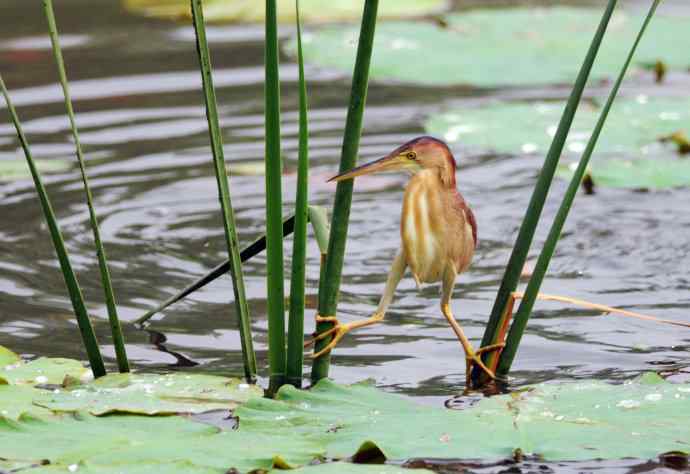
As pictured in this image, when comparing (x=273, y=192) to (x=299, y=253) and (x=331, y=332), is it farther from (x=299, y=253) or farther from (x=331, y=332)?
(x=331, y=332)

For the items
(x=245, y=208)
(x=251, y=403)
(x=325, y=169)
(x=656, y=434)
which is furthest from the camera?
(x=325, y=169)

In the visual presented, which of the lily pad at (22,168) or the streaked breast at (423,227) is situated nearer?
the streaked breast at (423,227)

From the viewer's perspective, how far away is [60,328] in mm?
3648

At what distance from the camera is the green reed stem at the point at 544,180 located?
2482 mm

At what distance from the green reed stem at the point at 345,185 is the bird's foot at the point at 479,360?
1.09ft

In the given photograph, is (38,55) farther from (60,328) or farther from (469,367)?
(469,367)

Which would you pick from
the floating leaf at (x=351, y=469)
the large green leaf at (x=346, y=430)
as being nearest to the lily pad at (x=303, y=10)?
the large green leaf at (x=346, y=430)

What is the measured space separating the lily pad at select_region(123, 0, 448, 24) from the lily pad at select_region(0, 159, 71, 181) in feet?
9.90

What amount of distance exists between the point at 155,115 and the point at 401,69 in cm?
132

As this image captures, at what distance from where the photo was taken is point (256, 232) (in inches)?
188

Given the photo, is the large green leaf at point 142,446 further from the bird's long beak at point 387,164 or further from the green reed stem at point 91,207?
the bird's long beak at point 387,164

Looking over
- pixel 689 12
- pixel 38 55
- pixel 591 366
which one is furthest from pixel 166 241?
pixel 689 12

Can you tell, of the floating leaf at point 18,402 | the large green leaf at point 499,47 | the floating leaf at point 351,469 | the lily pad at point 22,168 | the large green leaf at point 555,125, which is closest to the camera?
the floating leaf at point 351,469

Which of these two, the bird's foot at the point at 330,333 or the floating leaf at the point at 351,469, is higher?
the bird's foot at the point at 330,333
